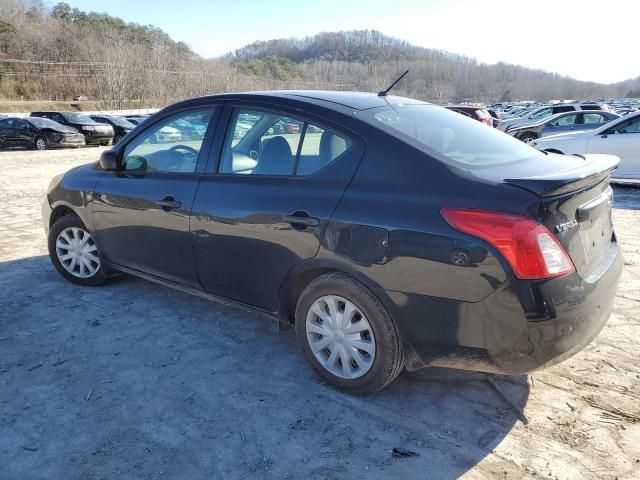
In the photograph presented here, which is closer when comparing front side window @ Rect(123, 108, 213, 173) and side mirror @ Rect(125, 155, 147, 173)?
front side window @ Rect(123, 108, 213, 173)

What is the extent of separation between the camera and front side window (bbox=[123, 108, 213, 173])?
3539 mm

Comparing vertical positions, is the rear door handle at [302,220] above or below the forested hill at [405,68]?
below

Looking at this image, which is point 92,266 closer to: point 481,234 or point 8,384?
point 8,384

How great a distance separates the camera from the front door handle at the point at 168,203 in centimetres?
348

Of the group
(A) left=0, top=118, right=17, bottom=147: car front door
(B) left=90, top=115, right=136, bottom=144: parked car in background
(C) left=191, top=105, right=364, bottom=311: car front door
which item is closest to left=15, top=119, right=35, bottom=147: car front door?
(A) left=0, top=118, right=17, bottom=147: car front door

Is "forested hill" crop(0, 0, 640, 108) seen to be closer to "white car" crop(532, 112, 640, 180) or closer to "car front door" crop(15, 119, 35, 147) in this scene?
"car front door" crop(15, 119, 35, 147)

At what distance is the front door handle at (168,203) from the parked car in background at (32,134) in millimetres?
19215

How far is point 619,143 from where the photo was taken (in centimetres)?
1036

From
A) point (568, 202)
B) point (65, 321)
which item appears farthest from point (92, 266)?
point (568, 202)

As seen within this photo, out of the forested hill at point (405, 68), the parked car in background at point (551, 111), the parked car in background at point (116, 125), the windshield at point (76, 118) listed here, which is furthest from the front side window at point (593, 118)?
the forested hill at point (405, 68)

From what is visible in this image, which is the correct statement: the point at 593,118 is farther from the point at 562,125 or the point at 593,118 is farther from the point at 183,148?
the point at 183,148

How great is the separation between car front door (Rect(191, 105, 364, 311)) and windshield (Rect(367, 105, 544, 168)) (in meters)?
0.30

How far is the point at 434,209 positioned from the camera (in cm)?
240

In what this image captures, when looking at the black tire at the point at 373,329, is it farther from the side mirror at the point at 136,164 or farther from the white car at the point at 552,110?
the white car at the point at 552,110
